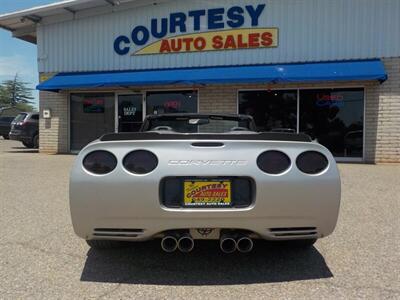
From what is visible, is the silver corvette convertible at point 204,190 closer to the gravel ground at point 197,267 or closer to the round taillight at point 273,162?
the round taillight at point 273,162

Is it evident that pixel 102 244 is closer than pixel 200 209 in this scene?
No

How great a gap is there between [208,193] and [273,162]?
561mm

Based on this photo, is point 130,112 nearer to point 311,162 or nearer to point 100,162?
point 100,162

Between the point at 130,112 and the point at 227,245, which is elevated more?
the point at 130,112

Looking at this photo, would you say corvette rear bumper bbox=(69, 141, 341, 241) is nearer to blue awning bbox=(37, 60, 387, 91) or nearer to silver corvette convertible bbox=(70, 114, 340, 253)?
silver corvette convertible bbox=(70, 114, 340, 253)

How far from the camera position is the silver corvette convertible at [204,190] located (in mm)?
3424

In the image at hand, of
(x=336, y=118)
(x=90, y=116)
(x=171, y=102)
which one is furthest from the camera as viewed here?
(x=90, y=116)

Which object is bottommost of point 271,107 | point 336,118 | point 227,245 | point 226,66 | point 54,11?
point 227,245

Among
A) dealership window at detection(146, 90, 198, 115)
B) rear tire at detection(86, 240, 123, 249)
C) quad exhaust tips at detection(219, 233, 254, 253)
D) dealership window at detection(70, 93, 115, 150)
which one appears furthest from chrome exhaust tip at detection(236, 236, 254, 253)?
dealership window at detection(70, 93, 115, 150)

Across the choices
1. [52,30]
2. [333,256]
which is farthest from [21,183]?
[52,30]

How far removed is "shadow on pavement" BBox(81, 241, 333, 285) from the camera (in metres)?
3.64

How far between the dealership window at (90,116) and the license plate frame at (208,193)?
1286 centimetres

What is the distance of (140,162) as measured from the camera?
352 cm

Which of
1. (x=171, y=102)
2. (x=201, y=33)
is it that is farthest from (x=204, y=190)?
(x=171, y=102)
